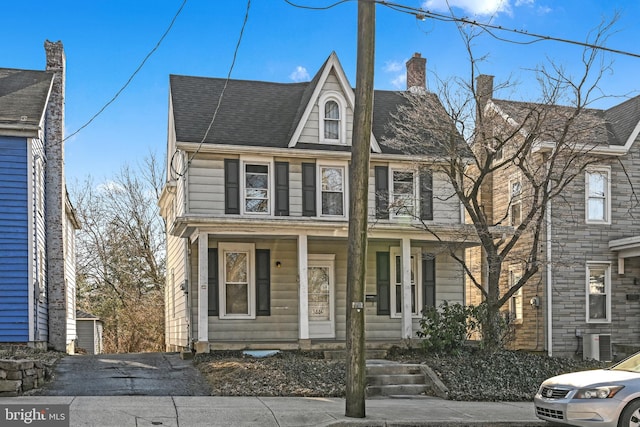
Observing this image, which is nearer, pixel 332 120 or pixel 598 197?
pixel 332 120

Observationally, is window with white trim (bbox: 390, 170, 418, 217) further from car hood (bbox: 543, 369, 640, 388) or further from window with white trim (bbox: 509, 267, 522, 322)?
car hood (bbox: 543, 369, 640, 388)

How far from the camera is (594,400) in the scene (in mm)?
9422

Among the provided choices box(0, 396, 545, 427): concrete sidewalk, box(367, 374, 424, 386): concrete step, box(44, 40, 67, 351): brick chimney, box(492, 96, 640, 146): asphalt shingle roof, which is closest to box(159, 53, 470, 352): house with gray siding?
box(492, 96, 640, 146): asphalt shingle roof

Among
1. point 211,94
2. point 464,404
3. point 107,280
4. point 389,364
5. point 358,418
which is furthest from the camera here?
point 107,280

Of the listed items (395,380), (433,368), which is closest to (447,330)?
(433,368)

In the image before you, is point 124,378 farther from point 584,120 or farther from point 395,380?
point 584,120

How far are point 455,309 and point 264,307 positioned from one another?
4911 mm

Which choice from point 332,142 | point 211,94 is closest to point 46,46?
point 211,94

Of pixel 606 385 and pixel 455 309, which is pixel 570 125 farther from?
pixel 606 385

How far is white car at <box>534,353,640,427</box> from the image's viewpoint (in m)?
9.28

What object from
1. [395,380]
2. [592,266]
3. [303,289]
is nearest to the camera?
[395,380]

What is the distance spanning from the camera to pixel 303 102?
20.6m

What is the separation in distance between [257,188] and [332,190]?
2037 millimetres

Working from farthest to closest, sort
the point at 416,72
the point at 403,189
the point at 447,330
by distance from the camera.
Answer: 1. the point at 416,72
2. the point at 403,189
3. the point at 447,330
